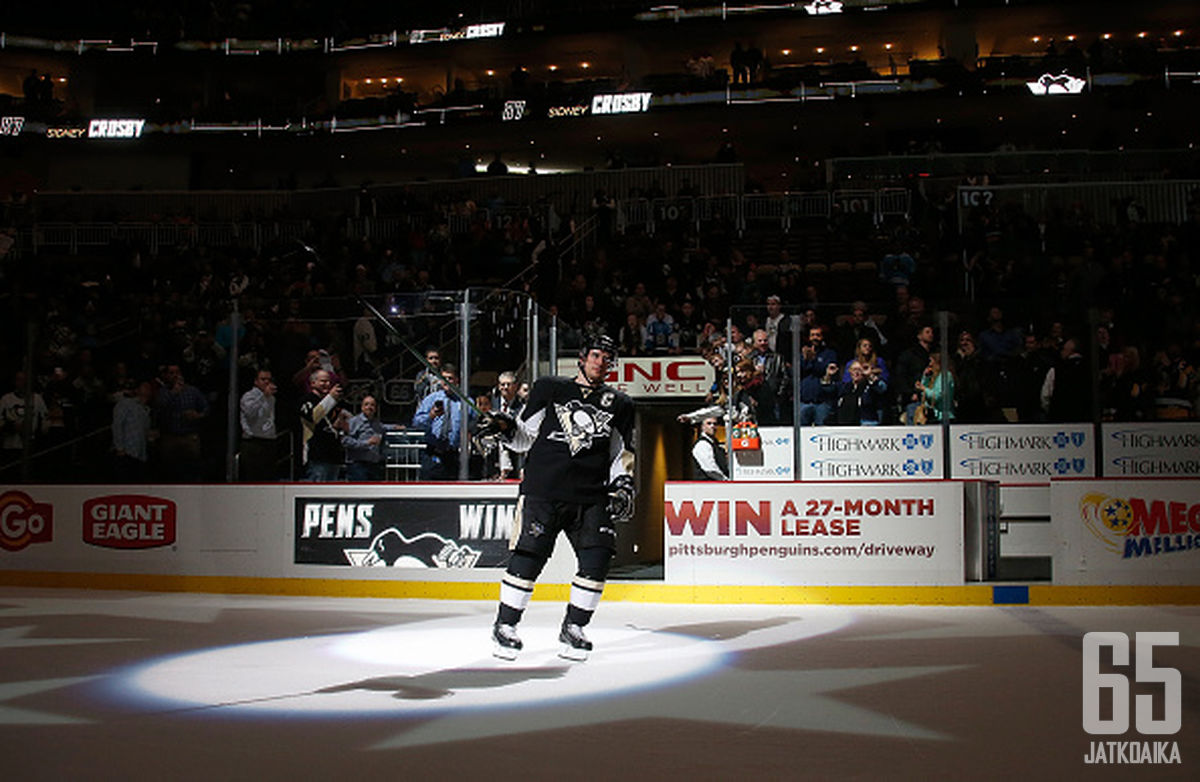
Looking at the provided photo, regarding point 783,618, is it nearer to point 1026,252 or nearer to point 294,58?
point 1026,252

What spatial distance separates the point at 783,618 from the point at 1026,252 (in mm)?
12486

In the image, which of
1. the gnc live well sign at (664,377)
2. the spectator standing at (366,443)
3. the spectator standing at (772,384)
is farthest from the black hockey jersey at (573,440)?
the gnc live well sign at (664,377)

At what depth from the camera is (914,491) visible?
1081 cm

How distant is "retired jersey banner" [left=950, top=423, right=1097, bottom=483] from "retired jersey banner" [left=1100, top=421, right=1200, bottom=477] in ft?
1.22

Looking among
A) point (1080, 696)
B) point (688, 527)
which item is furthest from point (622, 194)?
point (1080, 696)

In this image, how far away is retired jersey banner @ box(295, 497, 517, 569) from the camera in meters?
11.3

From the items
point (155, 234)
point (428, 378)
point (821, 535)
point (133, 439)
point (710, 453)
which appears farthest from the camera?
point (155, 234)

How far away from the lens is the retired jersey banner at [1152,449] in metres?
12.7

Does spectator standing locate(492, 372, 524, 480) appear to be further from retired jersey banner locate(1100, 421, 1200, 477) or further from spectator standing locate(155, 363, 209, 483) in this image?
retired jersey banner locate(1100, 421, 1200, 477)

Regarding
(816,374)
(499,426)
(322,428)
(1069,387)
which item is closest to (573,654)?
(499,426)

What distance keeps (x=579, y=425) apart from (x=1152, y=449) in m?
8.06

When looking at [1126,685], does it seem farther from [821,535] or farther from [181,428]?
[181,428]

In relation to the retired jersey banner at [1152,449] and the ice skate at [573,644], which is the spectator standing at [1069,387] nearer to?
the retired jersey banner at [1152,449]

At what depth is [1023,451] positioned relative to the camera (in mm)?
12633
